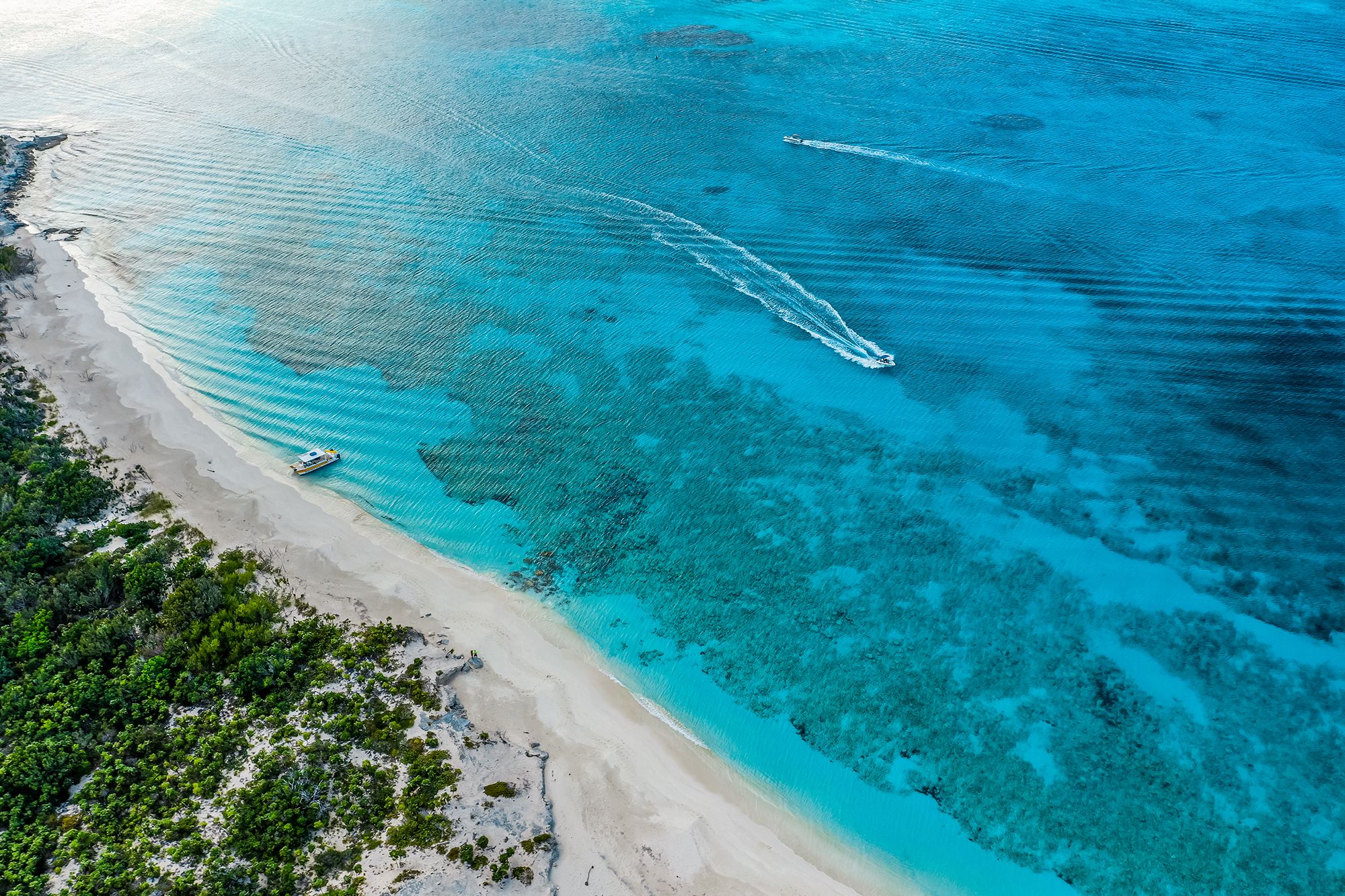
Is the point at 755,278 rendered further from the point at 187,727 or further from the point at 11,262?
the point at 11,262

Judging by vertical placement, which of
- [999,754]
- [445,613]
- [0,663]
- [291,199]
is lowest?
[999,754]

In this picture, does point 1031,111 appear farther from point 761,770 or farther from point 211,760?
point 211,760

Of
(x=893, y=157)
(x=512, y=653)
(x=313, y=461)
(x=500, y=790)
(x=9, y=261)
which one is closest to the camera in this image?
(x=500, y=790)

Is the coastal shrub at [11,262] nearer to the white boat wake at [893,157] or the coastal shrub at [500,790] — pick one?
the coastal shrub at [500,790]

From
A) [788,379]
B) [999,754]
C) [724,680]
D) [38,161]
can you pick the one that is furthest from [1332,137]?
[38,161]

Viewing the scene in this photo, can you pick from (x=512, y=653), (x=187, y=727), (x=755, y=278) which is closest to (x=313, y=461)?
(x=187, y=727)

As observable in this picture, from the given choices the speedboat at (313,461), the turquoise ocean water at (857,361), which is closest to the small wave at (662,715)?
the turquoise ocean water at (857,361)
